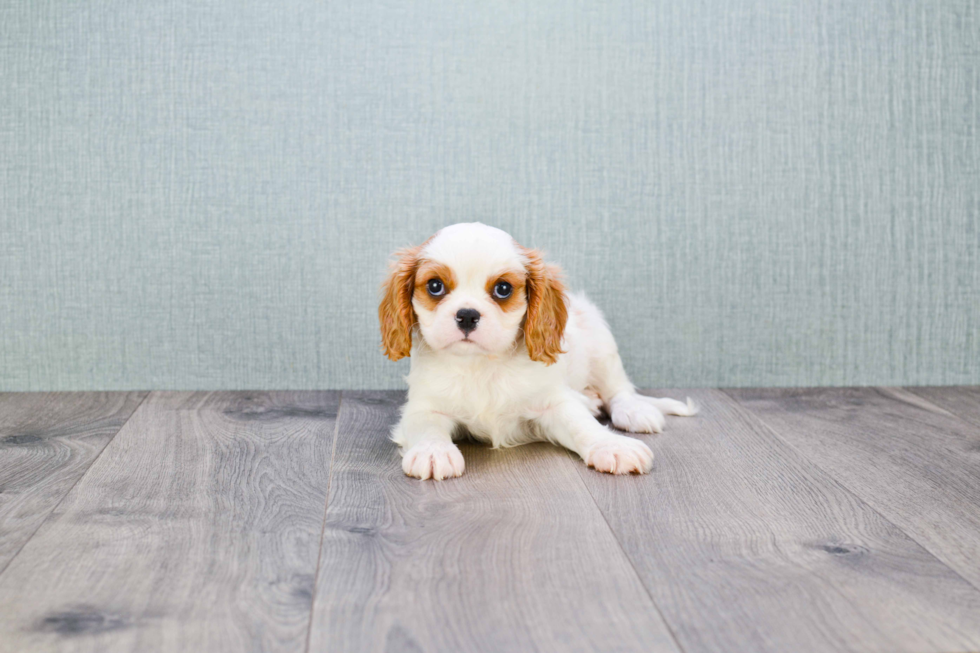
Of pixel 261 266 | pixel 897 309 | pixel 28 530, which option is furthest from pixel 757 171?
pixel 28 530

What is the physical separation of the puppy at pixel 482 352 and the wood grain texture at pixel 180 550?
27 cm

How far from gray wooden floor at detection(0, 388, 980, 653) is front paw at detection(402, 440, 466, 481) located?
0.03m

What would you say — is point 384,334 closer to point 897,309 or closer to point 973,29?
point 897,309

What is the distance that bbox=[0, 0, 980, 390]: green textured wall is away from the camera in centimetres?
261

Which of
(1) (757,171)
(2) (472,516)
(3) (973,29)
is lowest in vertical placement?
(2) (472,516)

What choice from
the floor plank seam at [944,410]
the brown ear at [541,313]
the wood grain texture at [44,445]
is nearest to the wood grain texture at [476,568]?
the brown ear at [541,313]

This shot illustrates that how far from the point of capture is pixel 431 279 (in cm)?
191

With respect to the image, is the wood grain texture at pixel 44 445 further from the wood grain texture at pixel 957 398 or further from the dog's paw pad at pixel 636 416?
the wood grain texture at pixel 957 398

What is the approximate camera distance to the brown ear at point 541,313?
6.44 feet

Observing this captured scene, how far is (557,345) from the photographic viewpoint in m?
1.99

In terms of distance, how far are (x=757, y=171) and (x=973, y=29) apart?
820mm

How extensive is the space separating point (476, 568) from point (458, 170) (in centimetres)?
160

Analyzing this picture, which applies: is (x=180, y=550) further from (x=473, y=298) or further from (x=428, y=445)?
(x=473, y=298)

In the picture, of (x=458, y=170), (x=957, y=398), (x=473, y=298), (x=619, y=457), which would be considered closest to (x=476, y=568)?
(x=619, y=457)
